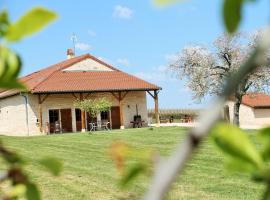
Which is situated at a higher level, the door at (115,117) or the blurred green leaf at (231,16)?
the door at (115,117)

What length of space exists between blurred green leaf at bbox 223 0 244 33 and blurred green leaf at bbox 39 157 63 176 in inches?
13.2

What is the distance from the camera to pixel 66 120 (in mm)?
37688

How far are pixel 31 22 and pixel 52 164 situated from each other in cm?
24

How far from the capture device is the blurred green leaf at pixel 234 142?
493 millimetres

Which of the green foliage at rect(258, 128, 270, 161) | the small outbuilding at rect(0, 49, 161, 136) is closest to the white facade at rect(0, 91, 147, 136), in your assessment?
the small outbuilding at rect(0, 49, 161, 136)

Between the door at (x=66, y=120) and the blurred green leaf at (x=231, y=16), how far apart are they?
3683cm

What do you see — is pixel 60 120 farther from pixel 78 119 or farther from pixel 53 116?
pixel 78 119

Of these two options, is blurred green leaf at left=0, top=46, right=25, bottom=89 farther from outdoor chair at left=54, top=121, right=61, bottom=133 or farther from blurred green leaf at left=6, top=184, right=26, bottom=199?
outdoor chair at left=54, top=121, right=61, bottom=133

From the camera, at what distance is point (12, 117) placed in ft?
129

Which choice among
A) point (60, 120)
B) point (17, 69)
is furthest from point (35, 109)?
point (17, 69)

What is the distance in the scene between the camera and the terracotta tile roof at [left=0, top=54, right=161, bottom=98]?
36.9 m

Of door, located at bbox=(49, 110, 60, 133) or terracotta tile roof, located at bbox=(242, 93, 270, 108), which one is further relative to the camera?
terracotta tile roof, located at bbox=(242, 93, 270, 108)

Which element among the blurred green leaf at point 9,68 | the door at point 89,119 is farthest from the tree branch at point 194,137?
the door at point 89,119

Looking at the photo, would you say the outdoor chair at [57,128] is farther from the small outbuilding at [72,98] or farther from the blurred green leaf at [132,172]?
the blurred green leaf at [132,172]
